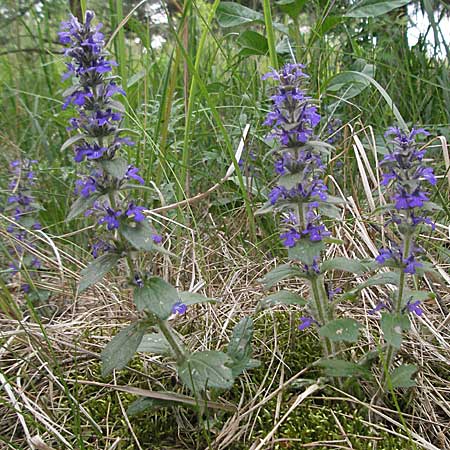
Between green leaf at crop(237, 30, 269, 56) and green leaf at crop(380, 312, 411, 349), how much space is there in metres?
1.87

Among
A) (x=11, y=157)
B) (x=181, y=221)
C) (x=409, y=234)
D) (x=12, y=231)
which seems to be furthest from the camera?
(x=11, y=157)

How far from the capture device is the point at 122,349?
1.42 meters

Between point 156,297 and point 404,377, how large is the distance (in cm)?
72

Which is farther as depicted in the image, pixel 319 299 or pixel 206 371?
pixel 319 299

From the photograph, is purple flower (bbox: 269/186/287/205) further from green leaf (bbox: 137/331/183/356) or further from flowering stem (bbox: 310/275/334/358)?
green leaf (bbox: 137/331/183/356)

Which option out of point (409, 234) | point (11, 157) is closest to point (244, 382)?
point (409, 234)

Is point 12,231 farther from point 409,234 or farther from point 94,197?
point 409,234

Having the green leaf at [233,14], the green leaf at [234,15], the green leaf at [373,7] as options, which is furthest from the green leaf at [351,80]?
the green leaf at [233,14]

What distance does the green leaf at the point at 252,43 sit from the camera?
292 cm

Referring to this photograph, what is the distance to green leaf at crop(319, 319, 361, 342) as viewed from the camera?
1467 mm

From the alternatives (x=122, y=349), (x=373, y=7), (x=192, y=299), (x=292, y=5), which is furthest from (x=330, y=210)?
(x=373, y=7)

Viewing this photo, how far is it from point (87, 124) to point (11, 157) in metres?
2.58

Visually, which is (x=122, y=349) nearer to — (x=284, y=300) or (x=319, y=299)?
(x=284, y=300)

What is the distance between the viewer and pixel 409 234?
5.10 feet
